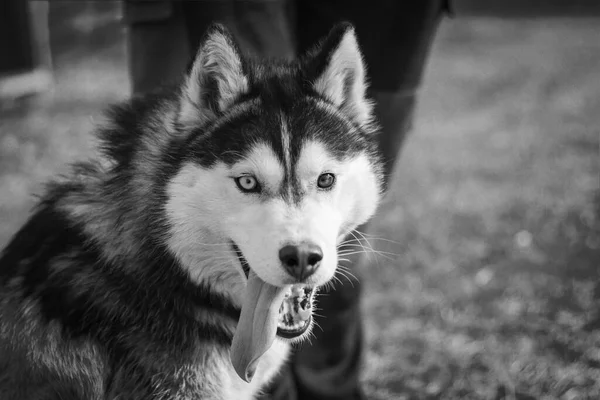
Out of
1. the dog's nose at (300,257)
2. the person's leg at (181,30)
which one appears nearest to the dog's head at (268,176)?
the dog's nose at (300,257)

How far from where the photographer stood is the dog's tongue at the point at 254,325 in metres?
2.46

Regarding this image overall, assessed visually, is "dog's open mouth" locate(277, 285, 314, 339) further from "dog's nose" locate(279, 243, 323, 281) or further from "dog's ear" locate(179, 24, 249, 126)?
"dog's ear" locate(179, 24, 249, 126)

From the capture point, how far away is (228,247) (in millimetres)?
2488

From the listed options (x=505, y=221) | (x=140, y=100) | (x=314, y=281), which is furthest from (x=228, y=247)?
(x=505, y=221)

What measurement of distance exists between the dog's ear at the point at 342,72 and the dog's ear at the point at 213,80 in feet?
0.97

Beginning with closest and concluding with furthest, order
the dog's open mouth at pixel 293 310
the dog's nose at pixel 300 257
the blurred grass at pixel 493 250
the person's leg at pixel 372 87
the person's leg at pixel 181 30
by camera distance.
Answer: the dog's nose at pixel 300 257
the dog's open mouth at pixel 293 310
the person's leg at pixel 181 30
the person's leg at pixel 372 87
the blurred grass at pixel 493 250

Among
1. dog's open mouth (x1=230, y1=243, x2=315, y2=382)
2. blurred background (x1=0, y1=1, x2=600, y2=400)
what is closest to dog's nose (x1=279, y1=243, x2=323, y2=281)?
dog's open mouth (x1=230, y1=243, x2=315, y2=382)

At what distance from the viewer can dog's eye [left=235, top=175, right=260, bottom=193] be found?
95.2 inches

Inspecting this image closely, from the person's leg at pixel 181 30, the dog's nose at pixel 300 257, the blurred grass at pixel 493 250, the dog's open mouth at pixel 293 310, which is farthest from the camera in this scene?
the blurred grass at pixel 493 250

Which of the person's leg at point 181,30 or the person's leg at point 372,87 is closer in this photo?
the person's leg at point 181,30

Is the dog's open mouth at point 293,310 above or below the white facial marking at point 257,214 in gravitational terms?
below

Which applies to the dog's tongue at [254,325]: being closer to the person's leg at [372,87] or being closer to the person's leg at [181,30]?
the person's leg at [372,87]

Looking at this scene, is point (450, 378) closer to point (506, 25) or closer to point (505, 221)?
point (505, 221)

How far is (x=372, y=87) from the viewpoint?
130 inches
